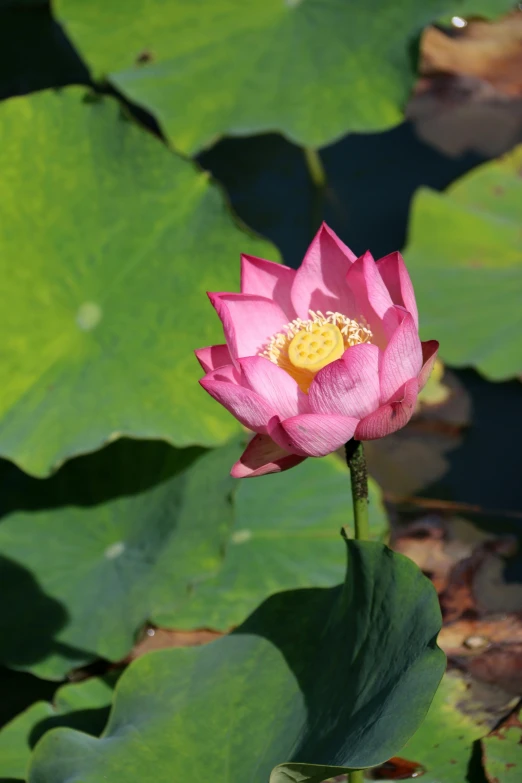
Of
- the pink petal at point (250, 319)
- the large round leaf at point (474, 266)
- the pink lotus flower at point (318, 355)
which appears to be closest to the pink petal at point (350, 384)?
the pink lotus flower at point (318, 355)

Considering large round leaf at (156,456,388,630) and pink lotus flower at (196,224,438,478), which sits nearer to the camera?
pink lotus flower at (196,224,438,478)

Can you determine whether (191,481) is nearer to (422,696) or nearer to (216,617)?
(216,617)

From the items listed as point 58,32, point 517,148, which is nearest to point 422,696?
point 517,148

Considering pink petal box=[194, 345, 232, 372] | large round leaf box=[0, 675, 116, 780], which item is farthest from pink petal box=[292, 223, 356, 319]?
large round leaf box=[0, 675, 116, 780]

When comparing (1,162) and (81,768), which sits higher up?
(1,162)

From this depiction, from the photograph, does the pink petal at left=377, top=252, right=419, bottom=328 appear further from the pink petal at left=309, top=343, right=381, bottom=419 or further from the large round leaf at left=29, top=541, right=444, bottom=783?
the large round leaf at left=29, top=541, right=444, bottom=783

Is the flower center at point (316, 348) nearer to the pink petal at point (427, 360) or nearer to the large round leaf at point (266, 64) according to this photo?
the pink petal at point (427, 360)

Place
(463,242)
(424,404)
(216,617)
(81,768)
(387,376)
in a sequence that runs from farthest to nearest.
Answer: (463,242) < (424,404) < (216,617) < (81,768) < (387,376)
